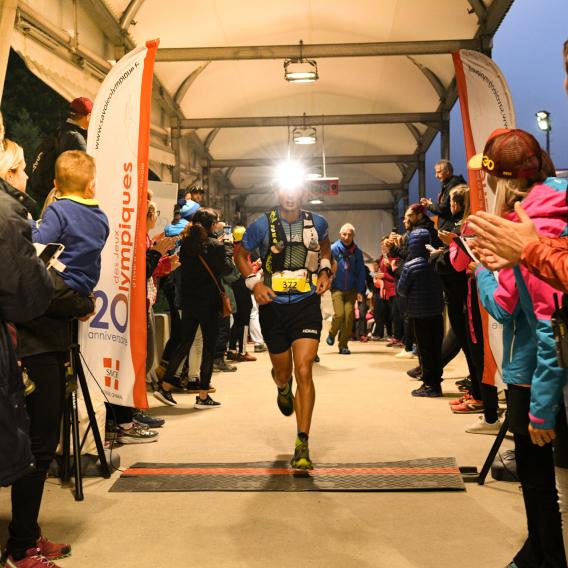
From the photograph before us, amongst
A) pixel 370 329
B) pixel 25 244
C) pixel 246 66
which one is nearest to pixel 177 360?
pixel 25 244

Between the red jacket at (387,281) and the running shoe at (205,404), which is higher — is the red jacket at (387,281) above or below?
above

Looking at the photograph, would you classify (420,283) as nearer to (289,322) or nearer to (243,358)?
(289,322)

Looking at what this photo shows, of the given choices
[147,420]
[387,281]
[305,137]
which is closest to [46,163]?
[147,420]

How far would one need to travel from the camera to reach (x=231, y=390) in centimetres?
816

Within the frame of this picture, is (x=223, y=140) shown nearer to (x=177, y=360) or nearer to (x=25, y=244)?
(x=177, y=360)

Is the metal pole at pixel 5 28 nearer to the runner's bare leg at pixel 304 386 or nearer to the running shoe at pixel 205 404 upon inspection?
the runner's bare leg at pixel 304 386

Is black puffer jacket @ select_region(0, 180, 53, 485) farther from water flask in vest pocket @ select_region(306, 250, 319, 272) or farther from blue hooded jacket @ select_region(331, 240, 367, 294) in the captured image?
blue hooded jacket @ select_region(331, 240, 367, 294)

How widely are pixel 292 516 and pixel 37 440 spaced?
129cm

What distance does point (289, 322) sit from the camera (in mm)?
4953

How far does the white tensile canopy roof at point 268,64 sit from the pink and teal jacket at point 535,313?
5.62 metres

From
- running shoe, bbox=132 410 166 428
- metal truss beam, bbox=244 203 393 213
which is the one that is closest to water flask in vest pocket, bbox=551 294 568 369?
running shoe, bbox=132 410 166 428

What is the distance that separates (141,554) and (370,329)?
13.3 meters

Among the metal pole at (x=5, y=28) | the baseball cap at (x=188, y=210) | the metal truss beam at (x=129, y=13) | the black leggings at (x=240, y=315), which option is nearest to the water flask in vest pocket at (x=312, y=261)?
the metal pole at (x=5, y=28)

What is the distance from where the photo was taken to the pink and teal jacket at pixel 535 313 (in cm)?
242
